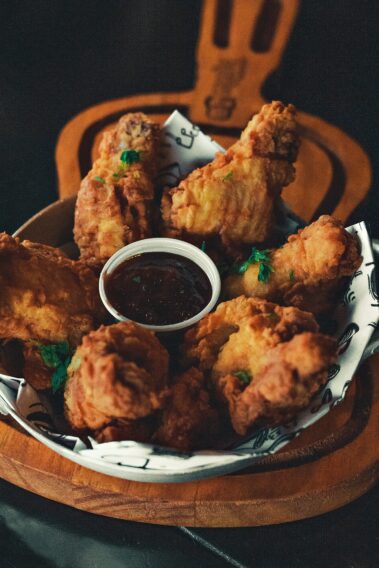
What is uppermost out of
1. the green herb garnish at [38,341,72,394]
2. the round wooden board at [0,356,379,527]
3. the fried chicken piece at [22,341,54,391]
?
the green herb garnish at [38,341,72,394]

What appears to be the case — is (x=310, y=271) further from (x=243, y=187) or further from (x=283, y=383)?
(x=283, y=383)

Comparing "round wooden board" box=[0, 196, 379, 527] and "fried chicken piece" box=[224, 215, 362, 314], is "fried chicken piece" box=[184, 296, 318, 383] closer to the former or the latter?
"fried chicken piece" box=[224, 215, 362, 314]

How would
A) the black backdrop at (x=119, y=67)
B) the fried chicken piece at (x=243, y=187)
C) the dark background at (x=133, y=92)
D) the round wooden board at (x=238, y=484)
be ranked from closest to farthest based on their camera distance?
1. the round wooden board at (x=238, y=484)
2. the dark background at (x=133, y=92)
3. the fried chicken piece at (x=243, y=187)
4. the black backdrop at (x=119, y=67)

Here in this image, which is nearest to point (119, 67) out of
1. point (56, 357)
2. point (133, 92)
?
point (133, 92)

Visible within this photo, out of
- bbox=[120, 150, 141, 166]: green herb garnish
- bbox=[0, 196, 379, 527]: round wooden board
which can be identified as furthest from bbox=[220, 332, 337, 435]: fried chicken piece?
bbox=[120, 150, 141, 166]: green herb garnish

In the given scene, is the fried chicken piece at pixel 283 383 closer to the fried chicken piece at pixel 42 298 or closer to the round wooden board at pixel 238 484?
the round wooden board at pixel 238 484

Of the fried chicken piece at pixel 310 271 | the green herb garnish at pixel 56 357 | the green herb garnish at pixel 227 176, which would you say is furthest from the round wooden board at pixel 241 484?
the green herb garnish at pixel 227 176
